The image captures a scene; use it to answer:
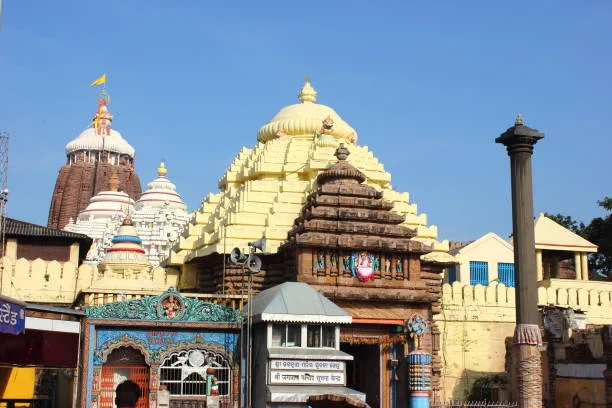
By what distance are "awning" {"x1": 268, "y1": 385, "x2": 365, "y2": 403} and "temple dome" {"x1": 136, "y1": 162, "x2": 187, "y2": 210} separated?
138 ft

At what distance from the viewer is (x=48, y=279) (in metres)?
34.6

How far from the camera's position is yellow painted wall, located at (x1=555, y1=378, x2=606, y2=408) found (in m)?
27.1

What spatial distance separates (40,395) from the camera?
31609 millimetres

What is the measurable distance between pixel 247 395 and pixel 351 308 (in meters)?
6.29

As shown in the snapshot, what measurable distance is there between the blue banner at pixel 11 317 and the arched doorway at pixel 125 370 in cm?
514

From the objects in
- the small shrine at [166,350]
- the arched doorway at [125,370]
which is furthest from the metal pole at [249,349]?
the arched doorway at [125,370]

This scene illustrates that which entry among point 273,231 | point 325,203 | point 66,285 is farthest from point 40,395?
point 325,203

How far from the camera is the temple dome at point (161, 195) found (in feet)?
212

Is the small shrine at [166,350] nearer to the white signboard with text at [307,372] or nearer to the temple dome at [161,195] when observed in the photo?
the white signboard with text at [307,372]

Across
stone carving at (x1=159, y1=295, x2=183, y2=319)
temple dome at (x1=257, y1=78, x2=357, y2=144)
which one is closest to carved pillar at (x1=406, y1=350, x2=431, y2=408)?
stone carving at (x1=159, y1=295, x2=183, y2=319)

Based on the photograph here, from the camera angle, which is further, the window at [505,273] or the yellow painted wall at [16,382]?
the window at [505,273]

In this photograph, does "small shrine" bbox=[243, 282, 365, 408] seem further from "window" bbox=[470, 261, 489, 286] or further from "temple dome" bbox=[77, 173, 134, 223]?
"temple dome" bbox=[77, 173, 134, 223]

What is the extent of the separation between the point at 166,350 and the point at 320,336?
12.9 ft

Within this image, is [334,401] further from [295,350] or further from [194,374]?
[194,374]
